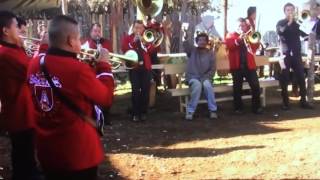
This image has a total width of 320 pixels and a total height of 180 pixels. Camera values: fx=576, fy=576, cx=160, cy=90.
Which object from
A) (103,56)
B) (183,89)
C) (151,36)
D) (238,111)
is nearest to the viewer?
(103,56)

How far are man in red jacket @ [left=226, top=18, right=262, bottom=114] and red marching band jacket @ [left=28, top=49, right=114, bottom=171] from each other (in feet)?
23.1

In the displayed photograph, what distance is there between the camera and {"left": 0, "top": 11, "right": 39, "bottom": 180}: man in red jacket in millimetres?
4996

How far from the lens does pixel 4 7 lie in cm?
1032

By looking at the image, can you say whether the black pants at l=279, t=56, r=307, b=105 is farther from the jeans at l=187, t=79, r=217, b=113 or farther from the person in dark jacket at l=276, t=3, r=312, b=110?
the jeans at l=187, t=79, r=217, b=113

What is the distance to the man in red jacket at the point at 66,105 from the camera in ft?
11.5

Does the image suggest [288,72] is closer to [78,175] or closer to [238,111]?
[238,111]

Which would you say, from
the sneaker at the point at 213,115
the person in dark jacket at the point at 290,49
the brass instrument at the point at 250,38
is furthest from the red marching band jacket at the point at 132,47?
the person in dark jacket at the point at 290,49

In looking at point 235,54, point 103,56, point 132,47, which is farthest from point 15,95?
point 235,54

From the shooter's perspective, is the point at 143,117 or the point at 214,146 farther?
the point at 143,117

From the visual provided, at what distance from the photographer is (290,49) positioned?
10.7 m

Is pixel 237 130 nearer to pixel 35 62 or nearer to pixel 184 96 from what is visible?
pixel 184 96

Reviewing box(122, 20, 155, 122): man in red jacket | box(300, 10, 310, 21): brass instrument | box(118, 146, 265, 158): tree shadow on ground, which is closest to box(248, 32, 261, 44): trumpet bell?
box(122, 20, 155, 122): man in red jacket

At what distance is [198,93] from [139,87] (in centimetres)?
105

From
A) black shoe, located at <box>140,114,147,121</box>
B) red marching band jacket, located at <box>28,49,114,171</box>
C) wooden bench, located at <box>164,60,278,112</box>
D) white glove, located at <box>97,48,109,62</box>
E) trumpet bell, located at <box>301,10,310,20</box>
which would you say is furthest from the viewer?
trumpet bell, located at <box>301,10,310,20</box>
